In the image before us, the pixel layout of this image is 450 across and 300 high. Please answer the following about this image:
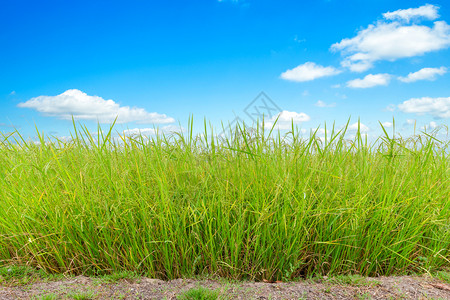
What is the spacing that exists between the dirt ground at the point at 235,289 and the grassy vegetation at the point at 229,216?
20cm

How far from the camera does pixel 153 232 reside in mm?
2793

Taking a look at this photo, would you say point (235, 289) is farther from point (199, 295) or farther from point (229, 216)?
point (229, 216)

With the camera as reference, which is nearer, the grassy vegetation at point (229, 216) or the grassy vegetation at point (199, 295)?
the grassy vegetation at point (199, 295)

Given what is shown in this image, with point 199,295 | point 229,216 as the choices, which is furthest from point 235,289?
point 229,216

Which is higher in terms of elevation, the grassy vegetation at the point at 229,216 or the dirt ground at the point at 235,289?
the grassy vegetation at the point at 229,216

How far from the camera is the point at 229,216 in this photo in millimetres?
2826

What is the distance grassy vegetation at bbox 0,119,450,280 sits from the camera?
8.87 feet

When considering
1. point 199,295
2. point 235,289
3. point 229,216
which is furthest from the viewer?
point 229,216

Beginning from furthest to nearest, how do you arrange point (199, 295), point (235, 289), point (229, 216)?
point (229, 216) → point (235, 289) → point (199, 295)

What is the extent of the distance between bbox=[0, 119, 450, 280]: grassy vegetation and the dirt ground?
20cm

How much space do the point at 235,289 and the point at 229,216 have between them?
24.3 inches

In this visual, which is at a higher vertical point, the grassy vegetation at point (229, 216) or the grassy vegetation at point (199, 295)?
the grassy vegetation at point (229, 216)

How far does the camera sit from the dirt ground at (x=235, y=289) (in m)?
2.35

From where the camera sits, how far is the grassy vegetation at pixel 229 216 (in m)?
2.70
